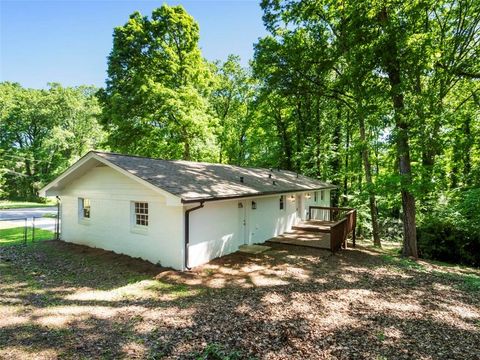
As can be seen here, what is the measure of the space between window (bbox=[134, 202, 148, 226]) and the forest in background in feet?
28.1

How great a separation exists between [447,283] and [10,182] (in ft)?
163

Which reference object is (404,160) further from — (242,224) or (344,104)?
(344,104)

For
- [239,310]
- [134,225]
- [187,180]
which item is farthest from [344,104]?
[239,310]

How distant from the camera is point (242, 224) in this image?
38.9ft

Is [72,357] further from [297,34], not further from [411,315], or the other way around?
[297,34]

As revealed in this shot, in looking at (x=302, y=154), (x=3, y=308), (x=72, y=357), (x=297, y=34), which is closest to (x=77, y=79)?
(x=302, y=154)

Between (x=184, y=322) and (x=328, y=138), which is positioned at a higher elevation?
(x=328, y=138)

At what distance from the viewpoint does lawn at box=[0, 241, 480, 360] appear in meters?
4.61

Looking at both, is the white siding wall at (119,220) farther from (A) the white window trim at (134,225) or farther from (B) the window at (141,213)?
(B) the window at (141,213)

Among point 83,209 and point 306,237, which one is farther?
point 306,237

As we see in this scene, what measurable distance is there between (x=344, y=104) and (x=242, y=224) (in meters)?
12.9

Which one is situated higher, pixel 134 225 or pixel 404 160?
pixel 404 160

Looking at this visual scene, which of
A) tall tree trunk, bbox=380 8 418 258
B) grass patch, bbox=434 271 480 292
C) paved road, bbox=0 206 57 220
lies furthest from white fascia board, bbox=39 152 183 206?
paved road, bbox=0 206 57 220

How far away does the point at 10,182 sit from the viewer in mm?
39625
